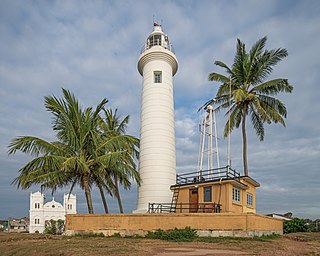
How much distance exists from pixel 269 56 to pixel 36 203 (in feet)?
155

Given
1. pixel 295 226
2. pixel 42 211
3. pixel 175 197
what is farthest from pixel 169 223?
pixel 42 211

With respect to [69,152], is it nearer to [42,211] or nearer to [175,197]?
[175,197]

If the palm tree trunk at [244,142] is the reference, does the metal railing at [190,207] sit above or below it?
below

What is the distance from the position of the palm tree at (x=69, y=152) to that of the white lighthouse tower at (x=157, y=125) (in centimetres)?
463

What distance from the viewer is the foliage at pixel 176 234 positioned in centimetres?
1733

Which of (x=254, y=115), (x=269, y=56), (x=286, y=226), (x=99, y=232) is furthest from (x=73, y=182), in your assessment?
(x=286, y=226)

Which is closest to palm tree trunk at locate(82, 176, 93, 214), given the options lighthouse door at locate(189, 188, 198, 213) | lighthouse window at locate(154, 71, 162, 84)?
lighthouse door at locate(189, 188, 198, 213)

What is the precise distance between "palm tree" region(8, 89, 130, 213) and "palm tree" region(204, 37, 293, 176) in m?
10.6

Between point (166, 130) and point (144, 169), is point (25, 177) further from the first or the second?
point (166, 130)

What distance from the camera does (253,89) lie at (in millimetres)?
27906

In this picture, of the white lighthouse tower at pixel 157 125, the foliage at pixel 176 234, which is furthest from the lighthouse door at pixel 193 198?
the foliage at pixel 176 234

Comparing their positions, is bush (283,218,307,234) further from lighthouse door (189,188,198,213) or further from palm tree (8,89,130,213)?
palm tree (8,89,130,213)

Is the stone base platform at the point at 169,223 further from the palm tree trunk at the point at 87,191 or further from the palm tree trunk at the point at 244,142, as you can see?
the palm tree trunk at the point at 244,142

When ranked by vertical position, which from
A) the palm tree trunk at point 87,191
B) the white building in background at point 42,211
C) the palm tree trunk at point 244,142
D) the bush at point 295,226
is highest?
the palm tree trunk at point 244,142
